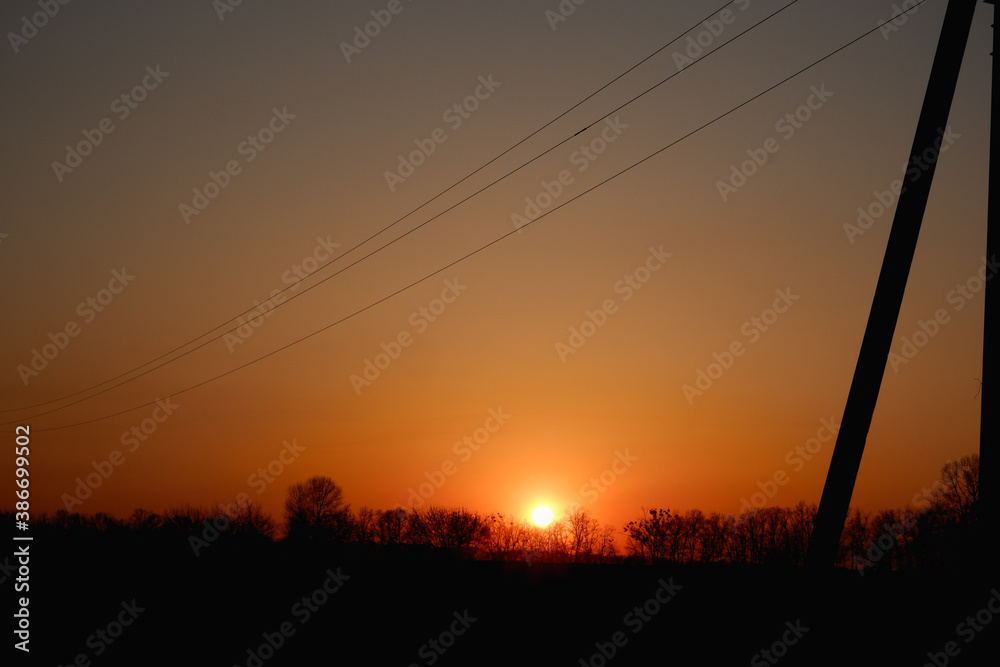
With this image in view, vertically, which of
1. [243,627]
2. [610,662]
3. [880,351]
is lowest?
[610,662]

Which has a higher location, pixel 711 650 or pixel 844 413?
pixel 844 413

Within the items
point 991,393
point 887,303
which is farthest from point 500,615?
point 991,393

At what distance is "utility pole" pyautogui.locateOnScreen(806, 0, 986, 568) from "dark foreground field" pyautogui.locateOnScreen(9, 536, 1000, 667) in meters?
0.92

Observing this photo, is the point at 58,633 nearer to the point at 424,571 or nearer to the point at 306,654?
the point at 306,654

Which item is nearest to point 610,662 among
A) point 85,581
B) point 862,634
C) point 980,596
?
point 862,634

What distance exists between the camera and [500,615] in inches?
539

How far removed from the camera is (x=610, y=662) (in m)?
12.0

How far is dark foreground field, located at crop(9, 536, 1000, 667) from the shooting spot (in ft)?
31.9

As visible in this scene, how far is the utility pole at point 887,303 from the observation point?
927 centimetres

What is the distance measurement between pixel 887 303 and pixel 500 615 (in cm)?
863

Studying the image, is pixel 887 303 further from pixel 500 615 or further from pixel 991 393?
pixel 500 615

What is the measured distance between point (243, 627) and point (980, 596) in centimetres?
1234

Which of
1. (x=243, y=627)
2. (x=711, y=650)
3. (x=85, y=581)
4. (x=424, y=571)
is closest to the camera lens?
(x=711, y=650)

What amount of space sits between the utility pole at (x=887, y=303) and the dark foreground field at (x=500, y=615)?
92 centimetres
